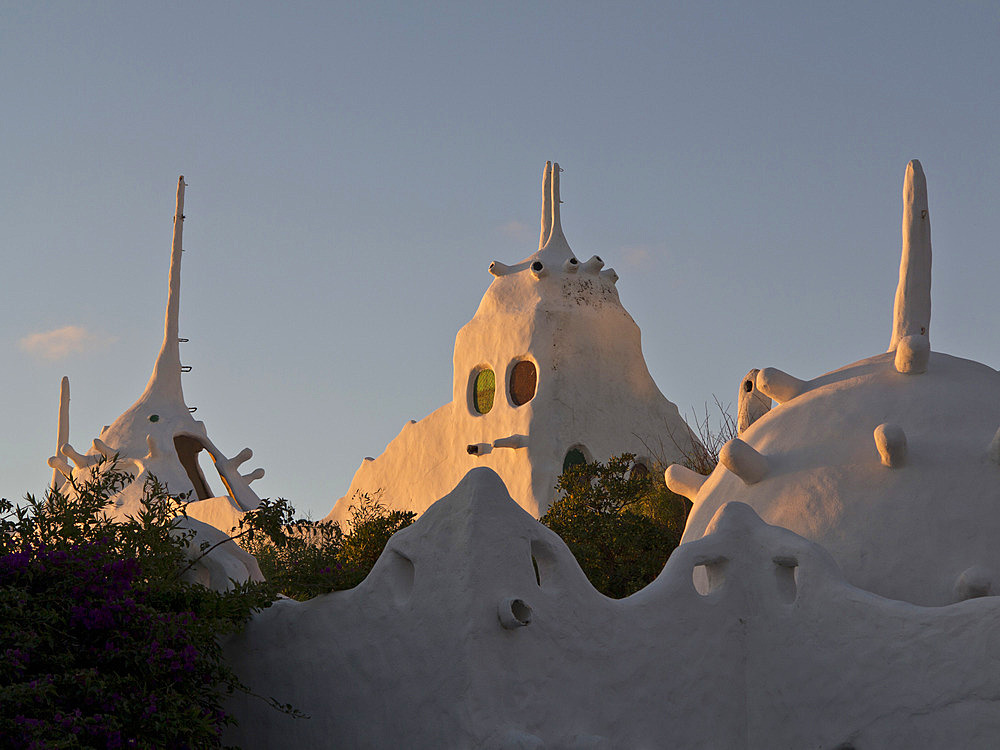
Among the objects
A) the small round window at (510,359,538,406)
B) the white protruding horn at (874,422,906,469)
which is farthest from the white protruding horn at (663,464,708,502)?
the small round window at (510,359,538,406)

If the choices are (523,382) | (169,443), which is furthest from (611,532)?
(169,443)

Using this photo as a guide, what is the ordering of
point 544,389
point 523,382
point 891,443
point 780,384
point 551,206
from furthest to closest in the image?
point 551,206 → point 523,382 → point 544,389 → point 780,384 → point 891,443

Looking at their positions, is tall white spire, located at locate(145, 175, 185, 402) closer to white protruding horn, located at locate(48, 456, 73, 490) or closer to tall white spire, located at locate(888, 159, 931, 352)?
white protruding horn, located at locate(48, 456, 73, 490)

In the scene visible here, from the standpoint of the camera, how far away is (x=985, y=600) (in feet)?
23.5

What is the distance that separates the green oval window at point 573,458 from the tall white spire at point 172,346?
11407 millimetres

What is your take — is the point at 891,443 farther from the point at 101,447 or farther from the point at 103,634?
the point at 101,447

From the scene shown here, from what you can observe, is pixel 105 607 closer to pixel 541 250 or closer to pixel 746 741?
pixel 746 741

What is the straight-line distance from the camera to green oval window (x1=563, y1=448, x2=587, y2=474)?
19.2 metres

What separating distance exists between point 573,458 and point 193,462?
11668 millimetres

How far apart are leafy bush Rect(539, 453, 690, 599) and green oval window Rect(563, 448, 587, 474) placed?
4430 millimetres

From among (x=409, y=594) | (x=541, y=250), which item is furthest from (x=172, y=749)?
(x=541, y=250)

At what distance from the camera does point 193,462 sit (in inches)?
1067

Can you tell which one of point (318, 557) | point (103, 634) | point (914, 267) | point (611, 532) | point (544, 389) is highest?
point (544, 389)

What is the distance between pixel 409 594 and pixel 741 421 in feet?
18.0
